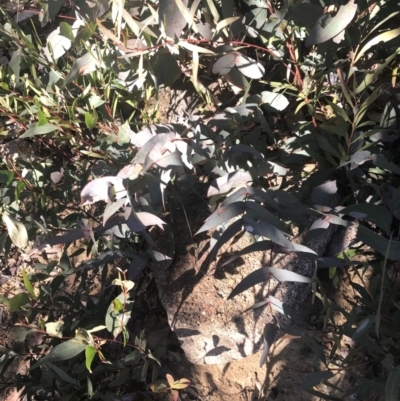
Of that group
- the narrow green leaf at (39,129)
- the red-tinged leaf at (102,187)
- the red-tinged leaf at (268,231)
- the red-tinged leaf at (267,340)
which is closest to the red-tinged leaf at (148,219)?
the red-tinged leaf at (102,187)

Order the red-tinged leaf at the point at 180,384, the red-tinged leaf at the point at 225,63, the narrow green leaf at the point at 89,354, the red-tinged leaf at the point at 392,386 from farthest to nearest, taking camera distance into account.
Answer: the red-tinged leaf at the point at 180,384 → the red-tinged leaf at the point at 225,63 → the narrow green leaf at the point at 89,354 → the red-tinged leaf at the point at 392,386

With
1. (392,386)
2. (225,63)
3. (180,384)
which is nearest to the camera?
(392,386)

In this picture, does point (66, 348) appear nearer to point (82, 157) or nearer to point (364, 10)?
point (82, 157)

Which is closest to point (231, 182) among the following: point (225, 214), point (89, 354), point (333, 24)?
point (225, 214)

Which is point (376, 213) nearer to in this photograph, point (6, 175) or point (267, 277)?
point (267, 277)

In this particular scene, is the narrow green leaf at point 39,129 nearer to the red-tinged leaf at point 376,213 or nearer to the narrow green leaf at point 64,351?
the narrow green leaf at point 64,351

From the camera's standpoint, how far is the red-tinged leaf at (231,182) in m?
1.46

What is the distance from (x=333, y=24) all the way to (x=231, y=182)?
50cm

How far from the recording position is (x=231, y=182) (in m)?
1.46

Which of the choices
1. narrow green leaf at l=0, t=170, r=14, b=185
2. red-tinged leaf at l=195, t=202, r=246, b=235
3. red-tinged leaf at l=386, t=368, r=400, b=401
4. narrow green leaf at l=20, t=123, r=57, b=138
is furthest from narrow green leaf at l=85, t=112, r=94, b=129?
red-tinged leaf at l=386, t=368, r=400, b=401

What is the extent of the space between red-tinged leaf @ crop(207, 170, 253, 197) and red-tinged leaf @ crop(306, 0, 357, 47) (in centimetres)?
40

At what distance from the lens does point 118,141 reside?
1.69m

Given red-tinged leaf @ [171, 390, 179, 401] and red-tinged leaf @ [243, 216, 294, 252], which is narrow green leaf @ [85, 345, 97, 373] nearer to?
red-tinged leaf @ [171, 390, 179, 401]

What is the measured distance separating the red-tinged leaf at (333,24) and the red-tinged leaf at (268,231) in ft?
1.68
